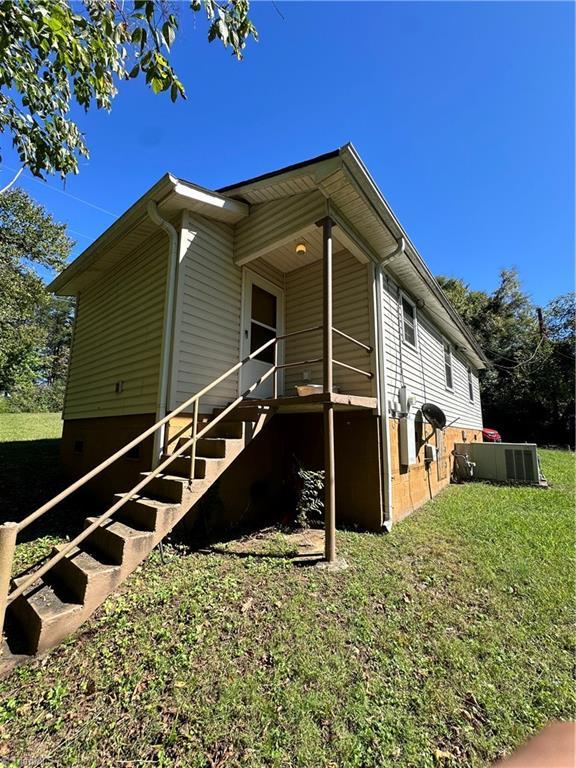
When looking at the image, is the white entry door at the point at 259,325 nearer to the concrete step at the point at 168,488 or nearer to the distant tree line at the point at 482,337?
the concrete step at the point at 168,488

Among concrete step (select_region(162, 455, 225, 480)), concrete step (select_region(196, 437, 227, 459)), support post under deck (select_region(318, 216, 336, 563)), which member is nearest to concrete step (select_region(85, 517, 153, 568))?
concrete step (select_region(162, 455, 225, 480))

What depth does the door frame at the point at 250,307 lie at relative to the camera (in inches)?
234

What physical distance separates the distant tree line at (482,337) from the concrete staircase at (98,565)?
41.9 feet

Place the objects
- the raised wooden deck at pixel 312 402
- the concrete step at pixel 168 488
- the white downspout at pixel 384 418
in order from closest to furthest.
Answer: the concrete step at pixel 168 488, the raised wooden deck at pixel 312 402, the white downspout at pixel 384 418

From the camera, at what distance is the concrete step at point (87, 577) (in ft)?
8.77

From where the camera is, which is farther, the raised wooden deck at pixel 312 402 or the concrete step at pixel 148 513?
the raised wooden deck at pixel 312 402

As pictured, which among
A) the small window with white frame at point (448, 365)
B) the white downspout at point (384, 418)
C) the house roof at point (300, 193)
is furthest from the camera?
the small window with white frame at point (448, 365)

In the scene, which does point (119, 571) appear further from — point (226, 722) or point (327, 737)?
point (327, 737)

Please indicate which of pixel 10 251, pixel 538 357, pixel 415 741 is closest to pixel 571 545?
pixel 415 741

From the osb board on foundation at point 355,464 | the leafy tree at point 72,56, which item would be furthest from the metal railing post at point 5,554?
the osb board on foundation at point 355,464

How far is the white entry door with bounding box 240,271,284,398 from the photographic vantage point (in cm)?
603

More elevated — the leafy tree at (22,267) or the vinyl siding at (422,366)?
the leafy tree at (22,267)

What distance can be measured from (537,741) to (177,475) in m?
3.67

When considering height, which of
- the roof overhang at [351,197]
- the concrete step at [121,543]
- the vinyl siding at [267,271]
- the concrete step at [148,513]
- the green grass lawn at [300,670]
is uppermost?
the roof overhang at [351,197]
